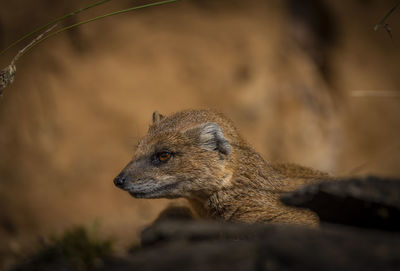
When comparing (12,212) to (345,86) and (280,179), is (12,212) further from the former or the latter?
(345,86)

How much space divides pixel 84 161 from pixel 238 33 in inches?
207

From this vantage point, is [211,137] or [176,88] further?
[176,88]

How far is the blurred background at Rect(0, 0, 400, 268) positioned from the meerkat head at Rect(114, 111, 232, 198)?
5051 mm

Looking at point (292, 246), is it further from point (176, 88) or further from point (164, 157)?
point (176, 88)

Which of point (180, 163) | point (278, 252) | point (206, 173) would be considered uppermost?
point (180, 163)

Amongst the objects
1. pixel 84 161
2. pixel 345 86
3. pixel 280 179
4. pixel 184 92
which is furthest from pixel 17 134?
pixel 345 86

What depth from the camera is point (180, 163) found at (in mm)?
4582

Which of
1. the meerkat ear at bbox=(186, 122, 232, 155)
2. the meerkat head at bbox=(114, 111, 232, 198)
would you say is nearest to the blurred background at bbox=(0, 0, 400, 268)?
the meerkat head at bbox=(114, 111, 232, 198)

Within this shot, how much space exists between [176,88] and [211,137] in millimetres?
6004

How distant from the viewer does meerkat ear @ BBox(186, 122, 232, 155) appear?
462 centimetres

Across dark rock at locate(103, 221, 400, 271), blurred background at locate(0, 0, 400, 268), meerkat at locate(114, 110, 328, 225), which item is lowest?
dark rock at locate(103, 221, 400, 271)

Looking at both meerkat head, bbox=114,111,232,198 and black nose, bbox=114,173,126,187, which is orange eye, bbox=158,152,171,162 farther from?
black nose, bbox=114,173,126,187

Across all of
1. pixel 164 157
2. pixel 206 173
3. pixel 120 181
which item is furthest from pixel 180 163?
pixel 120 181

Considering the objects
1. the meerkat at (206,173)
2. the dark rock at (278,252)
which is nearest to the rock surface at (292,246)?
the dark rock at (278,252)
